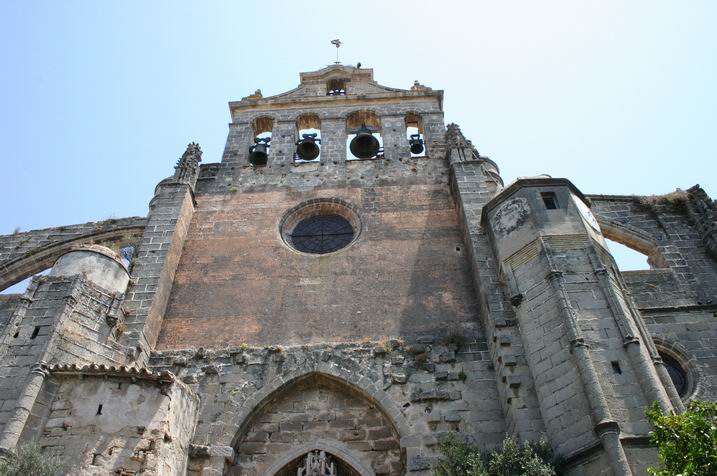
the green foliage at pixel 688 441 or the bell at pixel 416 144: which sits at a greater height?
the bell at pixel 416 144

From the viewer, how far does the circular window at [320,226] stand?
1394cm

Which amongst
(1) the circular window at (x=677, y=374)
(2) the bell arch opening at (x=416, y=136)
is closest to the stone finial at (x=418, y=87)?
(2) the bell arch opening at (x=416, y=136)

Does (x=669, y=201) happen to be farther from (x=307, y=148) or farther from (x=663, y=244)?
(x=307, y=148)

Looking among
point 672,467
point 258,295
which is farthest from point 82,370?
point 672,467

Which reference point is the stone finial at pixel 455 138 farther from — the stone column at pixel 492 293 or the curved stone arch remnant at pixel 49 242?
the curved stone arch remnant at pixel 49 242

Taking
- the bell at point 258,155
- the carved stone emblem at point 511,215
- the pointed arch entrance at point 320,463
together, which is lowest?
the pointed arch entrance at point 320,463

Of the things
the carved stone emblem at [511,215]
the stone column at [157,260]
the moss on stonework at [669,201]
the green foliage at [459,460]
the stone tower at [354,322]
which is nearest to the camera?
the green foliage at [459,460]

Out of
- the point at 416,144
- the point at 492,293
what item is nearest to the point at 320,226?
the point at 416,144

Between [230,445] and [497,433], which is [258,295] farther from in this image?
[497,433]

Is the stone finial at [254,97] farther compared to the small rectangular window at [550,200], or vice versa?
the stone finial at [254,97]

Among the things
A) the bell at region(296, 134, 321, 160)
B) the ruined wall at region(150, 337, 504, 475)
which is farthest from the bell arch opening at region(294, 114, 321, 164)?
the ruined wall at region(150, 337, 504, 475)

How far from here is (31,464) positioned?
8.03 metres

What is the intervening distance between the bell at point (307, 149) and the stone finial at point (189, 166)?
101 inches

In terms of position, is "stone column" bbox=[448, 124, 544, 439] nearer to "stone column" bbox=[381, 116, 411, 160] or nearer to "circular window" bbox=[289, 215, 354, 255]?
"stone column" bbox=[381, 116, 411, 160]
